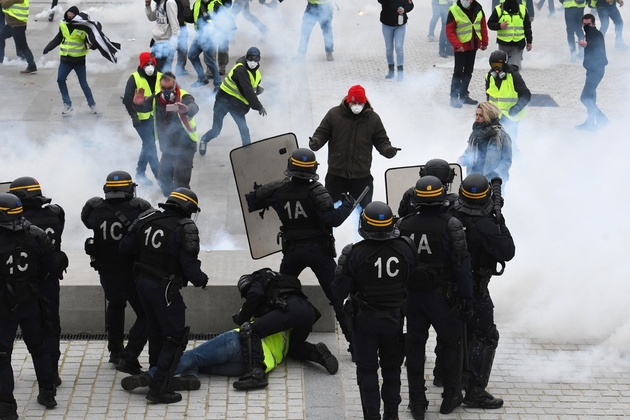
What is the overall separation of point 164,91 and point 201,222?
4.50 feet

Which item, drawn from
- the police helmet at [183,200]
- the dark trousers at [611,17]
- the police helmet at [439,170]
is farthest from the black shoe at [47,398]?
the dark trousers at [611,17]

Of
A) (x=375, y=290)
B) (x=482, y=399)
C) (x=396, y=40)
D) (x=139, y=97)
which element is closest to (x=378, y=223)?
(x=375, y=290)

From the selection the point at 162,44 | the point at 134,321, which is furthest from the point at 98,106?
the point at 134,321

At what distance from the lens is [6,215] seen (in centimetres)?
604

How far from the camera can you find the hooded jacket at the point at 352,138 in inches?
336

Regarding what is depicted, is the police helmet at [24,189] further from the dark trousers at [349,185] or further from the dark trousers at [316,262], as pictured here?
the dark trousers at [349,185]

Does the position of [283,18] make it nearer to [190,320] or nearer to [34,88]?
[34,88]

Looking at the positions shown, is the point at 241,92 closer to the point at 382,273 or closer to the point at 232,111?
the point at 232,111

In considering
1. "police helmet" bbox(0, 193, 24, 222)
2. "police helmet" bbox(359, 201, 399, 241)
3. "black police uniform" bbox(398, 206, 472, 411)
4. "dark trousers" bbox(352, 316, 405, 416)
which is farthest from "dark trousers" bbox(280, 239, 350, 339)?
"police helmet" bbox(0, 193, 24, 222)

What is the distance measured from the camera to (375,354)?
619 centimetres

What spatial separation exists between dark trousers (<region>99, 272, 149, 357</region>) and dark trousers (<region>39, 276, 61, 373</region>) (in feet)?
1.26

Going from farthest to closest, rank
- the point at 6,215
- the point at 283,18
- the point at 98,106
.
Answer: the point at 283,18
the point at 98,106
the point at 6,215

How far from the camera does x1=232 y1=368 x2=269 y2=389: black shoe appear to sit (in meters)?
6.80

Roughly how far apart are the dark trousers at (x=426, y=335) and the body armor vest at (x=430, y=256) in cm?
11
